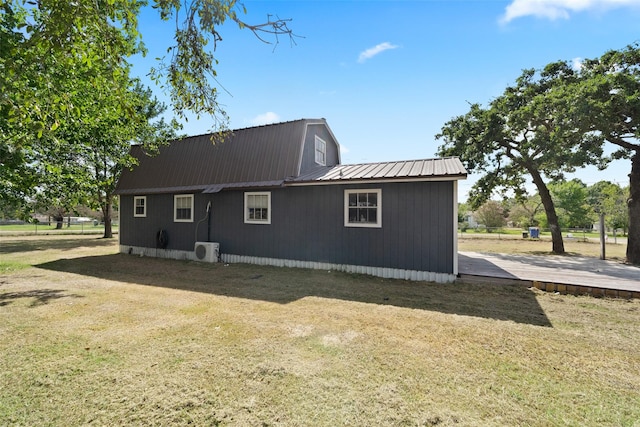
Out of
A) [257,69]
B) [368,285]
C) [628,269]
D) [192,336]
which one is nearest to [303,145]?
[257,69]

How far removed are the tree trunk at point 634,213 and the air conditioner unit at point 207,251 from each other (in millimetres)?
14327

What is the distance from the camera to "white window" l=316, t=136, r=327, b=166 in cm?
1129

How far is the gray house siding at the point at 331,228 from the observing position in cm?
711

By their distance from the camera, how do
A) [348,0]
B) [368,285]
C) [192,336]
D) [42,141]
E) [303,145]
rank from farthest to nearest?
[303,145] → [42,141] → [368,285] → [348,0] → [192,336]

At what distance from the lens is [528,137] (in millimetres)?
12875

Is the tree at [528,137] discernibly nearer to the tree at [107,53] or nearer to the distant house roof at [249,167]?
the distant house roof at [249,167]

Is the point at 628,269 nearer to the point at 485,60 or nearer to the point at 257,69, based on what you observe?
the point at 485,60

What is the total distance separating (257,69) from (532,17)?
22.8 feet

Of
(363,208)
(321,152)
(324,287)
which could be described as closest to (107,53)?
(324,287)

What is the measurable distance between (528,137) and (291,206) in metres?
11.6

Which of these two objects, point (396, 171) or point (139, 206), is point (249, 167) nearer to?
point (396, 171)

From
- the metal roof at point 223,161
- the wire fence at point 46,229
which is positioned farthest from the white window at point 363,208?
the wire fence at point 46,229

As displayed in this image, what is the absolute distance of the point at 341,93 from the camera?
9.66 m

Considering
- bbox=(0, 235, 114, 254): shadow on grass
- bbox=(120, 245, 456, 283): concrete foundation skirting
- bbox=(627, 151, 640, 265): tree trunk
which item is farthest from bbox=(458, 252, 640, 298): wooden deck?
bbox=(0, 235, 114, 254): shadow on grass
